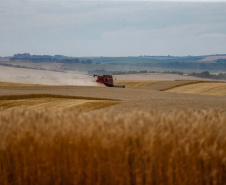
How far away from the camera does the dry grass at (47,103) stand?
38.4 ft

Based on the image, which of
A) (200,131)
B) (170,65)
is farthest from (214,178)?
(170,65)

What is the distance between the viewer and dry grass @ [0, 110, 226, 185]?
365cm

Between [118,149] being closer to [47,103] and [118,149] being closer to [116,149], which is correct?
[116,149]

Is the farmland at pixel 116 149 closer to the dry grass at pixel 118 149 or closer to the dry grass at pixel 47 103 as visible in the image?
the dry grass at pixel 118 149

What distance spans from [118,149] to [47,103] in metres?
9.74

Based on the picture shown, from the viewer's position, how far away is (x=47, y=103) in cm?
1313

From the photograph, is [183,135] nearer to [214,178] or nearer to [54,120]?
[214,178]

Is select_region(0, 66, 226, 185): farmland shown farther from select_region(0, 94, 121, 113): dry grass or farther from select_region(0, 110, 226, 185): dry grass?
select_region(0, 94, 121, 113): dry grass

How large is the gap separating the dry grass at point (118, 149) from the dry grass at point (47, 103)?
22.9ft

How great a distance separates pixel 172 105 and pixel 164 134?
25.1ft

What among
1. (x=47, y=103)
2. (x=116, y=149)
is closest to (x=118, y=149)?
(x=116, y=149)

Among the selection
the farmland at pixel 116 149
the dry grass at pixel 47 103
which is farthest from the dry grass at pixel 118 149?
the dry grass at pixel 47 103

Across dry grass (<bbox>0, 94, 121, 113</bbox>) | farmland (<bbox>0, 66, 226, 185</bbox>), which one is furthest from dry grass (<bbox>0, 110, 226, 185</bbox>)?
dry grass (<bbox>0, 94, 121, 113</bbox>)

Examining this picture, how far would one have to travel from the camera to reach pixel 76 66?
328 ft
